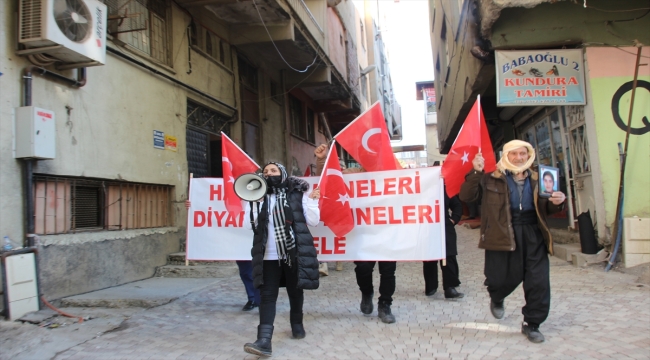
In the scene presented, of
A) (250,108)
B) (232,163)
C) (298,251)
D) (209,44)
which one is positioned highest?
(209,44)

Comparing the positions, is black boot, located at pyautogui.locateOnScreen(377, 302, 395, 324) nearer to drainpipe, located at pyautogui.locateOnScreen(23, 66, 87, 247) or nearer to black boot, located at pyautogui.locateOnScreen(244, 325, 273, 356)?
black boot, located at pyautogui.locateOnScreen(244, 325, 273, 356)

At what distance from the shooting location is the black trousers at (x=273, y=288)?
3.79 metres

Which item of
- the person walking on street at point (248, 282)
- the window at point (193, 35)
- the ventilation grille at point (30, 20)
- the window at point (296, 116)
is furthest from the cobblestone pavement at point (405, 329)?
the window at point (296, 116)

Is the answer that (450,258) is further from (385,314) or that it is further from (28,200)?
(28,200)

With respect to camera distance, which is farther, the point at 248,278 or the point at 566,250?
the point at 566,250

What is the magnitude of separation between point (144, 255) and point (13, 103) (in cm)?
293

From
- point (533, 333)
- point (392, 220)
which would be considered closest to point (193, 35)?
point (392, 220)

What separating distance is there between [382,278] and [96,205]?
4331 mm

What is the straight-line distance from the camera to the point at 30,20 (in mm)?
5160

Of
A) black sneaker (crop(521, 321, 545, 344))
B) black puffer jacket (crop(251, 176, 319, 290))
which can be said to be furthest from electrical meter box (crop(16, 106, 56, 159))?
black sneaker (crop(521, 321, 545, 344))

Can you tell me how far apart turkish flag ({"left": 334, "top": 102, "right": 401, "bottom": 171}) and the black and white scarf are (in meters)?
1.10

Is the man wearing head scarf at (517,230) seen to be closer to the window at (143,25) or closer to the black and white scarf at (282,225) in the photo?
the black and white scarf at (282,225)

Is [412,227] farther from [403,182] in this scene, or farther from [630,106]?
[630,106]

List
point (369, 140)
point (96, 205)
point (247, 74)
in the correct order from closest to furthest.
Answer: point (369, 140) < point (96, 205) < point (247, 74)
